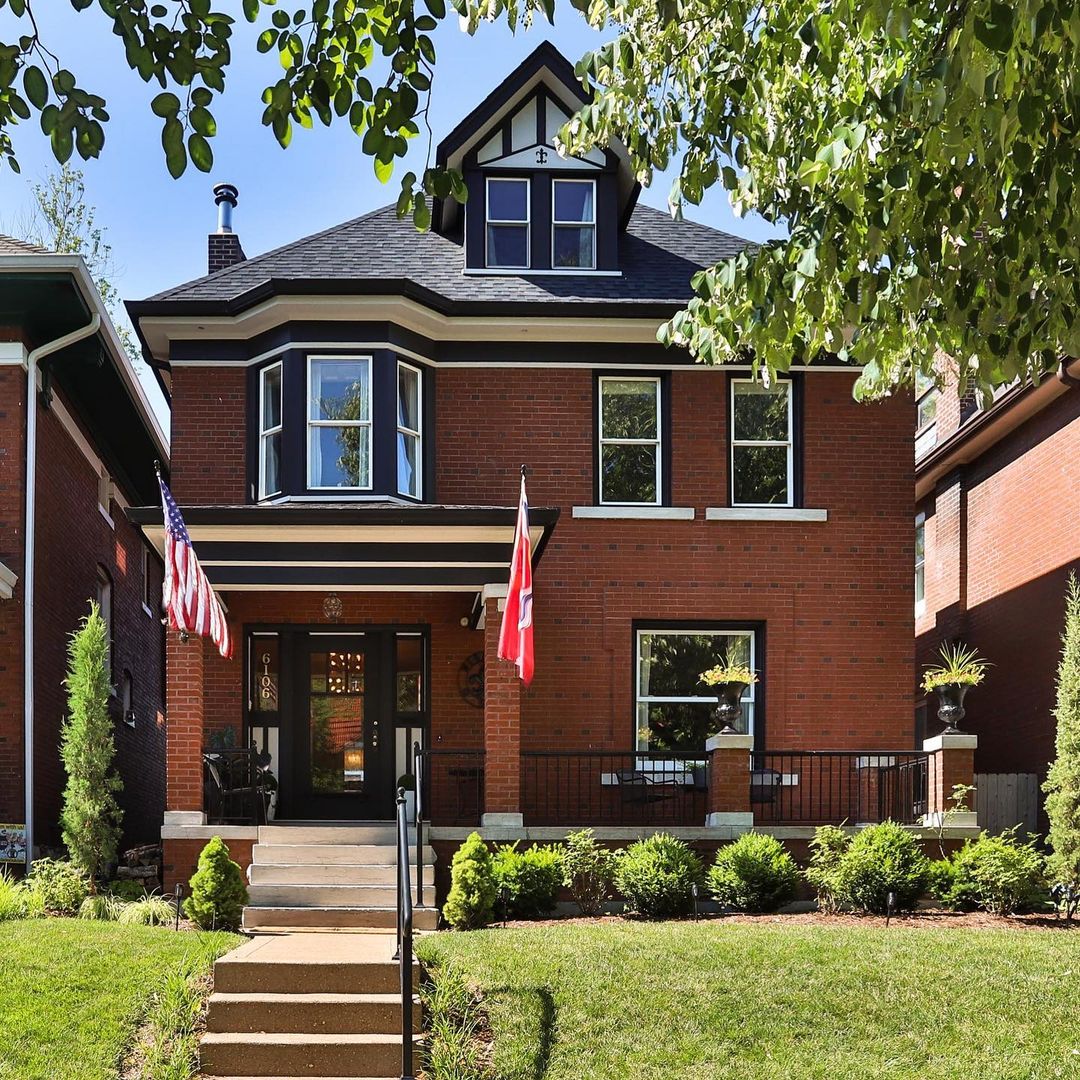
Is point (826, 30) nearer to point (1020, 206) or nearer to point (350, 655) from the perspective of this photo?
point (1020, 206)

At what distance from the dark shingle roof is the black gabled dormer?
336mm

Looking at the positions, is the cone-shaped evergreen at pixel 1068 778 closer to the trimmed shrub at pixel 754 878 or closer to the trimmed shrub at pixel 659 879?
the trimmed shrub at pixel 754 878

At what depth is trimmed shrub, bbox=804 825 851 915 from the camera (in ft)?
47.2

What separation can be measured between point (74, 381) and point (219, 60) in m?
12.9

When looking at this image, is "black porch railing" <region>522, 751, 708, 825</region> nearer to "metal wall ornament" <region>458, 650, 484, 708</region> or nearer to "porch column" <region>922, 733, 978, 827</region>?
"metal wall ornament" <region>458, 650, 484, 708</region>

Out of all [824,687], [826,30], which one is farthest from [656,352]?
[826,30]

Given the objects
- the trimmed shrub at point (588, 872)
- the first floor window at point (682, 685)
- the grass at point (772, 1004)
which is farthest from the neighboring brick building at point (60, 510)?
the first floor window at point (682, 685)

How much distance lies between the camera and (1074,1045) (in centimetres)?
998

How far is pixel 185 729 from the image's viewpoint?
51.1 ft

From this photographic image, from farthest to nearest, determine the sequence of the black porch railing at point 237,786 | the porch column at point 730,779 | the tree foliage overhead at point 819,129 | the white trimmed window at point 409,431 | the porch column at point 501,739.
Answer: the white trimmed window at point 409,431
the black porch railing at point 237,786
the porch column at point 730,779
the porch column at point 501,739
the tree foliage overhead at point 819,129

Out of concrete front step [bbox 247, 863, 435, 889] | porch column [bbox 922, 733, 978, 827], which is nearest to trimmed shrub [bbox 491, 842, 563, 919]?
concrete front step [bbox 247, 863, 435, 889]

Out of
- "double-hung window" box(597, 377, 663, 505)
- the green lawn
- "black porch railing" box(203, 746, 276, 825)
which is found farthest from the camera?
"double-hung window" box(597, 377, 663, 505)

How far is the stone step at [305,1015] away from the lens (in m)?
10.7

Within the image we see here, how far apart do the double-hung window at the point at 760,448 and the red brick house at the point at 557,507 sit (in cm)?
3
